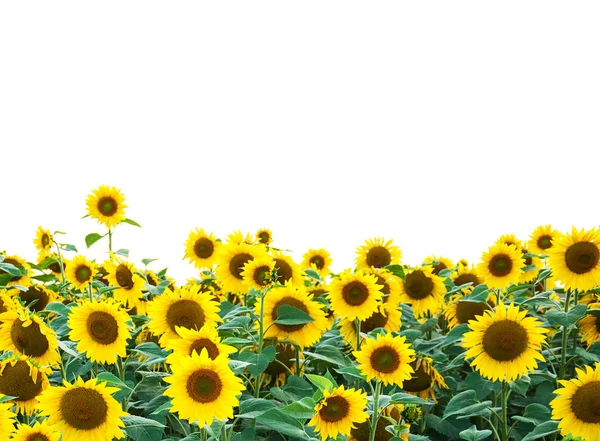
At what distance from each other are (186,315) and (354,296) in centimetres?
99

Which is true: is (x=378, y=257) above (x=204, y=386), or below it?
above

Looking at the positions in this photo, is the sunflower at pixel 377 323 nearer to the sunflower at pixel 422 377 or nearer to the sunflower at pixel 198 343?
the sunflower at pixel 422 377

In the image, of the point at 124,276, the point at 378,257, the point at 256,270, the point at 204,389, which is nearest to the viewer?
the point at 204,389

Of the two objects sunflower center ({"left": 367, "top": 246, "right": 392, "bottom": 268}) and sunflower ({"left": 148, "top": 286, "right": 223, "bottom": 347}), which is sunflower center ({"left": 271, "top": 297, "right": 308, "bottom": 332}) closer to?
sunflower ({"left": 148, "top": 286, "right": 223, "bottom": 347})

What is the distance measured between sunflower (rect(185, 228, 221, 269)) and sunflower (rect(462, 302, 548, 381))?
2597mm

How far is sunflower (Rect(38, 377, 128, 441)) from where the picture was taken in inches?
113

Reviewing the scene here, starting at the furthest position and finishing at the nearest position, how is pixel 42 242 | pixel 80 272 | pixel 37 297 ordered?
pixel 42 242 < pixel 80 272 < pixel 37 297

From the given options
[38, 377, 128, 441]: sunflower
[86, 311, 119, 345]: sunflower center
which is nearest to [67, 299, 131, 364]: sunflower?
[86, 311, 119, 345]: sunflower center

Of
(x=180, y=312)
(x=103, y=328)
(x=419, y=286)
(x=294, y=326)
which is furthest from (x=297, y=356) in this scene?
(x=419, y=286)

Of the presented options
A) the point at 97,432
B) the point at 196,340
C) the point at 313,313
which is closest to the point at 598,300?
the point at 313,313

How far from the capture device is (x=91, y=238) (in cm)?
542

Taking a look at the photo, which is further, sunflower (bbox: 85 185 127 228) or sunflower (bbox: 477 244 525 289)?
sunflower (bbox: 85 185 127 228)

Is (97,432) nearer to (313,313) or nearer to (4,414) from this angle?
(4,414)

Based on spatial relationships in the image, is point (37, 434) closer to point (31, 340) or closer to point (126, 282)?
point (31, 340)
